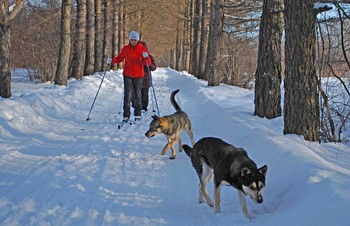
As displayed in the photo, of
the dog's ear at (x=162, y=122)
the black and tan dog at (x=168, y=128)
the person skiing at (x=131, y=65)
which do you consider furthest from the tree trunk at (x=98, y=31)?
the dog's ear at (x=162, y=122)

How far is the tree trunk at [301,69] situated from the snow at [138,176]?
14.4 inches

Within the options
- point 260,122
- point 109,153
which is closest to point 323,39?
point 260,122

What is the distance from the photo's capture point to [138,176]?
570cm

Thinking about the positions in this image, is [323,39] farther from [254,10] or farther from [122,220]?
[254,10]

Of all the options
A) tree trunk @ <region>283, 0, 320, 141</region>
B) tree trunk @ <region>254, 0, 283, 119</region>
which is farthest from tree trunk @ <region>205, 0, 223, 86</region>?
tree trunk @ <region>283, 0, 320, 141</region>

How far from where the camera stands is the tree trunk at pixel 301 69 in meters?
6.30

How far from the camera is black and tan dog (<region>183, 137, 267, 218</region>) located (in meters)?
3.82

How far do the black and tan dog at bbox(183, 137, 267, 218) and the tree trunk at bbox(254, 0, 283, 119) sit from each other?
4.44 metres

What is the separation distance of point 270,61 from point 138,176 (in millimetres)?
5124

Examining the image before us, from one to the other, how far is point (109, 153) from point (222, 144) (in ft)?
9.64

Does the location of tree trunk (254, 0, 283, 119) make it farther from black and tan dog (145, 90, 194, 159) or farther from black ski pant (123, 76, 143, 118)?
black ski pant (123, 76, 143, 118)

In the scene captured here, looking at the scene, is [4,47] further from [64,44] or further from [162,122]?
[162,122]

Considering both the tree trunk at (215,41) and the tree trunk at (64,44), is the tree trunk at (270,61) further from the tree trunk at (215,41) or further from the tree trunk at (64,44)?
the tree trunk at (64,44)

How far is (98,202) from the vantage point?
4574 millimetres
